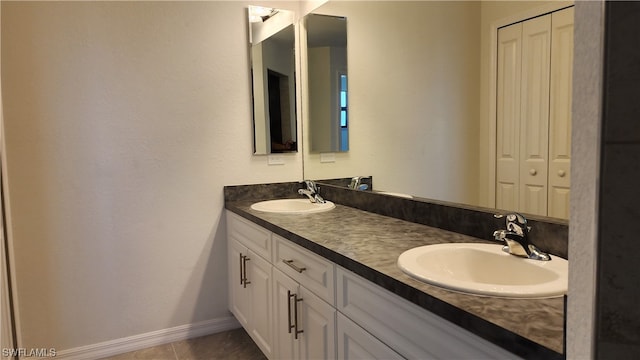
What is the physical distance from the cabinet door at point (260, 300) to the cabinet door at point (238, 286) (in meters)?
0.07

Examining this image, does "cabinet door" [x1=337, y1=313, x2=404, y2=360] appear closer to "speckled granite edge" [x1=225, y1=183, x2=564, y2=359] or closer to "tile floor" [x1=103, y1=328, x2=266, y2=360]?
"speckled granite edge" [x1=225, y1=183, x2=564, y2=359]

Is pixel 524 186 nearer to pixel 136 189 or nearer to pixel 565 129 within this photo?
pixel 565 129

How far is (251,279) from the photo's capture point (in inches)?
87.4

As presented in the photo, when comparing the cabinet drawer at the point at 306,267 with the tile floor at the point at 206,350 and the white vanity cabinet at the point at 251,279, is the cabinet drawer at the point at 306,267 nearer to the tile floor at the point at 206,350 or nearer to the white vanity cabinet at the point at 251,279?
the white vanity cabinet at the point at 251,279

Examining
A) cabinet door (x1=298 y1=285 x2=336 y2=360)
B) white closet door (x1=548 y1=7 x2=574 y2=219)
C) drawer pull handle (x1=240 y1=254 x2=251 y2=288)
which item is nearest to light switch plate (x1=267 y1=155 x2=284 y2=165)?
drawer pull handle (x1=240 y1=254 x2=251 y2=288)

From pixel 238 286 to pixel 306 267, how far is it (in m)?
1.01

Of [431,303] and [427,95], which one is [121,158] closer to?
[427,95]

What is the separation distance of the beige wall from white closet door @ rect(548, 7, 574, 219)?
73.3 inches

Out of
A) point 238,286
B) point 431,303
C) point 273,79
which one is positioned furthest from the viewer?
point 273,79

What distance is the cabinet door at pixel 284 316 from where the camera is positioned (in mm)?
1713

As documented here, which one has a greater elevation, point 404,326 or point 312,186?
point 312,186

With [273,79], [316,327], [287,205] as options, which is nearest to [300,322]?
[316,327]

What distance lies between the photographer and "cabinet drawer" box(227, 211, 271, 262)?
2.00 m

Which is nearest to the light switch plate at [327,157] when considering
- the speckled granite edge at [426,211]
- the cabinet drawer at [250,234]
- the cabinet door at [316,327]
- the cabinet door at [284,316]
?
the speckled granite edge at [426,211]
